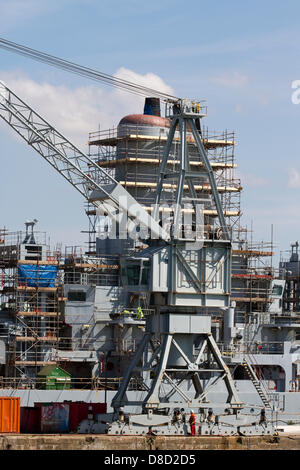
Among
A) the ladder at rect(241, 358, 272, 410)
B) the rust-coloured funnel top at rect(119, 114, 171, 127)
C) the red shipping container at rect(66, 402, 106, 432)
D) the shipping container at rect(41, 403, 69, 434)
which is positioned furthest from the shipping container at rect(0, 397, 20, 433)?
Result: the rust-coloured funnel top at rect(119, 114, 171, 127)

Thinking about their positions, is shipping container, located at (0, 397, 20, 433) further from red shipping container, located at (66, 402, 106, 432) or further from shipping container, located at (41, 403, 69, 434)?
red shipping container, located at (66, 402, 106, 432)

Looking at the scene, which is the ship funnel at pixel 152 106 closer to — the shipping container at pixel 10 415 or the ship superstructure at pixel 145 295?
the ship superstructure at pixel 145 295

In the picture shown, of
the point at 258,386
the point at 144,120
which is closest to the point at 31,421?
the point at 258,386

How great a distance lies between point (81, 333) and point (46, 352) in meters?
2.71

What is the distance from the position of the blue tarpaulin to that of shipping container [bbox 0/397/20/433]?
13.1m

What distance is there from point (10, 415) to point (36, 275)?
1416 centimetres

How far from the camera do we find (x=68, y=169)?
6731 cm

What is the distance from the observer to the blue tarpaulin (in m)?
71.2

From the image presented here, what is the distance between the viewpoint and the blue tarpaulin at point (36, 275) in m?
71.2

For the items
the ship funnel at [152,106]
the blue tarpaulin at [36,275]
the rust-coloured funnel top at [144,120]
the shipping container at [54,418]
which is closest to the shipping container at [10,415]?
the shipping container at [54,418]

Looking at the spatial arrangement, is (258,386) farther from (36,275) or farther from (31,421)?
(36,275)

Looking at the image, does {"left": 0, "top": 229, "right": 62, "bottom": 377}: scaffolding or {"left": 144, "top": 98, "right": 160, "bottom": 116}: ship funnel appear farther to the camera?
{"left": 144, "top": 98, "right": 160, "bottom": 116}: ship funnel

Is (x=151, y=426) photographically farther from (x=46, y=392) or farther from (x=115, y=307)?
(x=115, y=307)

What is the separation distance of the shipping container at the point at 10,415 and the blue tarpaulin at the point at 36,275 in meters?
13.1
